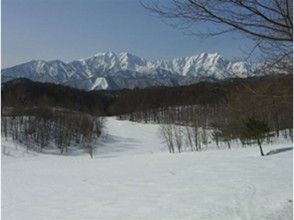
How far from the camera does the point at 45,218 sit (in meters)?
12.4

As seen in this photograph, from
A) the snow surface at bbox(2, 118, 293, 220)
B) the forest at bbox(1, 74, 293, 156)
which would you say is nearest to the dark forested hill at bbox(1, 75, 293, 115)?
the forest at bbox(1, 74, 293, 156)

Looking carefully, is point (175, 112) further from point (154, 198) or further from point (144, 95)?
point (154, 198)

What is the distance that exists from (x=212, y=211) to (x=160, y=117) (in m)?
115

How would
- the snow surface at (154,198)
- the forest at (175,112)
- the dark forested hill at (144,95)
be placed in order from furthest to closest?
the snow surface at (154,198) < the forest at (175,112) < the dark forested hill at (144,95)

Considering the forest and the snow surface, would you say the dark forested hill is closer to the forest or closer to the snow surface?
the forest

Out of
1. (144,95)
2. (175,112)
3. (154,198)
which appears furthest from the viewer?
(175,112)

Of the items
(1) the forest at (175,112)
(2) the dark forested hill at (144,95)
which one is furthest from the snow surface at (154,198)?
(2) the dark forested hill at (144,95)

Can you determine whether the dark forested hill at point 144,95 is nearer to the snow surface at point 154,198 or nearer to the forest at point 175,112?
the forest at point 175,112

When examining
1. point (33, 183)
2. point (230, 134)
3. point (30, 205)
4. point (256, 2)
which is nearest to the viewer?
point (256, 2)

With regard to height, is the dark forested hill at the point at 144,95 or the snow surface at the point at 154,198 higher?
the dark forested hill at the point at 144,95

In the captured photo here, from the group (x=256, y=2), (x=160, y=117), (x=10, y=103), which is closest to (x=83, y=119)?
(x=10, y=103)

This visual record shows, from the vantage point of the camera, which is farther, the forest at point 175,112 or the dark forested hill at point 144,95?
the forest at point 175,112

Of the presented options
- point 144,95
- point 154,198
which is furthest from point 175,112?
point 154,198

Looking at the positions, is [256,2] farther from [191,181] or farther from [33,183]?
[33,183]
